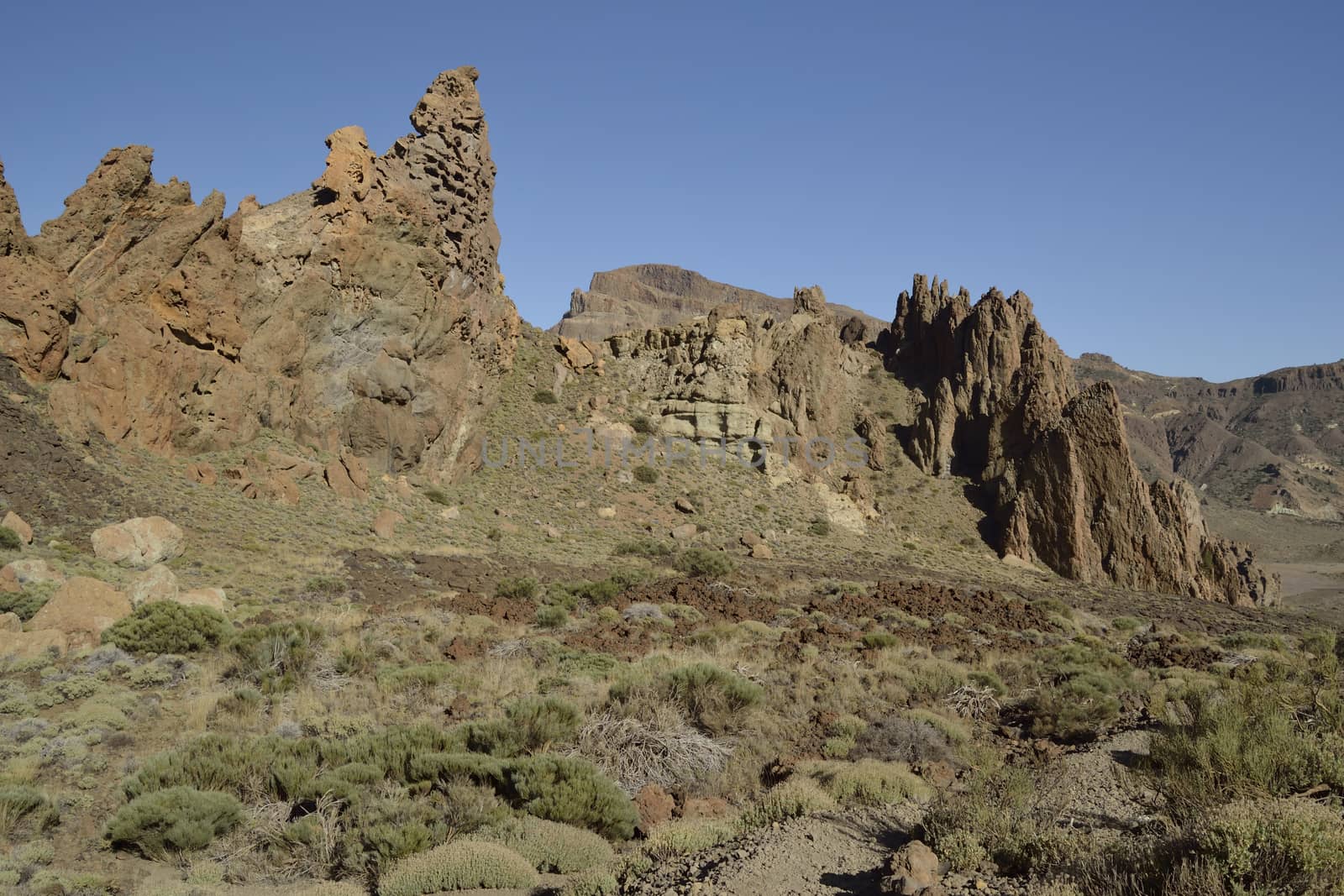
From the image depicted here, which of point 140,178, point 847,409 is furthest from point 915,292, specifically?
point 140,178

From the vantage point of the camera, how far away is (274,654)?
38.9 feet

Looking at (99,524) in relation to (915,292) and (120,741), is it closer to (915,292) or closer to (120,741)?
(120,741)

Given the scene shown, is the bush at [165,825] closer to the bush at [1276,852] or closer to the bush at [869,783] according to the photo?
the bush at [869,783]

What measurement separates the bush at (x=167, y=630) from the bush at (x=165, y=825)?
20.8 ft

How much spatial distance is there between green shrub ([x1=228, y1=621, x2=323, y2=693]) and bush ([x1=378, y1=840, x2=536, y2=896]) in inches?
→ 246

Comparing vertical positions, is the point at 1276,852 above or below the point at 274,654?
above

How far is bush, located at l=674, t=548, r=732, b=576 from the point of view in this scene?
26.7 metres

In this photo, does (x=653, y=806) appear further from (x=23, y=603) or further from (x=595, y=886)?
(x=23, y=603)

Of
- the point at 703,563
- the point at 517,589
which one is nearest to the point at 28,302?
the point at 517,589

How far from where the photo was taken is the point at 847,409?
52594 millimetres

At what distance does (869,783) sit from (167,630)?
11.6 metres

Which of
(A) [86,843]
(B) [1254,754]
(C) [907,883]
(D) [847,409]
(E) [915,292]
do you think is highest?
(E) [915,292]

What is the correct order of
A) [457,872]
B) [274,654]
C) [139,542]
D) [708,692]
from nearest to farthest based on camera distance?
1. [457,872]
2. [708,692]
3. [274,654]
4. [139,542]

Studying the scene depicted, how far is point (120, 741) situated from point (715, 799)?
24.2 ft
